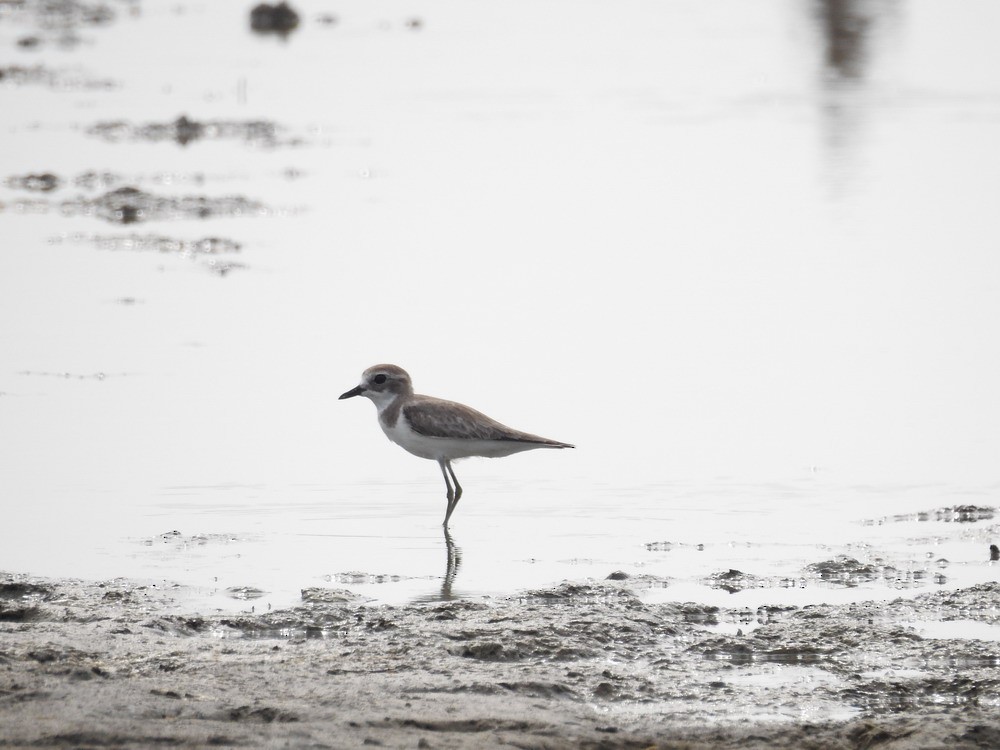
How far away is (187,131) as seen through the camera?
71.7 ft

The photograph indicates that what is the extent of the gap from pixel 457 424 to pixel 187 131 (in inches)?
559

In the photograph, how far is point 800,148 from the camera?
21.1m

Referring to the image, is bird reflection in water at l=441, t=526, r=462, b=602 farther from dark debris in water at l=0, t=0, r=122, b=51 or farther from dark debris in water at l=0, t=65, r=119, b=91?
dark debris in water at l=0, t=0, r=122, b=51

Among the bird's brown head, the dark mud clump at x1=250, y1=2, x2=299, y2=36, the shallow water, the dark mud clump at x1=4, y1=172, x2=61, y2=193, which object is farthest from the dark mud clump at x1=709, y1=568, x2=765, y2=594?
the dark mud clump at x1=250, y1=2, x2=299, y2=36

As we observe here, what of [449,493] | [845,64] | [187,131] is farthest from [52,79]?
[449,493]

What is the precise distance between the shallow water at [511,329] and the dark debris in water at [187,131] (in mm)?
72

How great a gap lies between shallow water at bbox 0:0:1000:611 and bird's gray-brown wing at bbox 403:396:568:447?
1.57ft

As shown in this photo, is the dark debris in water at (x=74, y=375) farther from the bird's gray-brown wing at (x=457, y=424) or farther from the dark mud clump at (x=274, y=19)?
the dark mud clump at (x=274, y=19)

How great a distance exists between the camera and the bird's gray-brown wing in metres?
8.69

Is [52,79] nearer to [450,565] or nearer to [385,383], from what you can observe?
[385,383]

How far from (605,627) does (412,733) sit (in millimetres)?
1507

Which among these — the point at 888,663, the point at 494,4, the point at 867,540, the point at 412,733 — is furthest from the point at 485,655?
the point at 494,4

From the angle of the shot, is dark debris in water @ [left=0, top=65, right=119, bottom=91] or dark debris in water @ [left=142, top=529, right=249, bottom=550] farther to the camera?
dark debris in water @ [left=0, top=65, right=119, bottom=91]

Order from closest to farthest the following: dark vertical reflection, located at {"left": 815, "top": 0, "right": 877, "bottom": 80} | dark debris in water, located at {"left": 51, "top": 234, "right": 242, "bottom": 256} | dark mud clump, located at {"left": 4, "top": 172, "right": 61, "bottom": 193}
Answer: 1. dark debris in water, located at {"left": 51, "top": 234, "right": 242, "bottom": 256}
2. dark mud clump, located at {"left": 4, "top": 172, "right": 61, "bottom": 193}
3. dark vertical reflection, located at {"left": 815, "top": 0, "right": 877, "bottom": 80}
